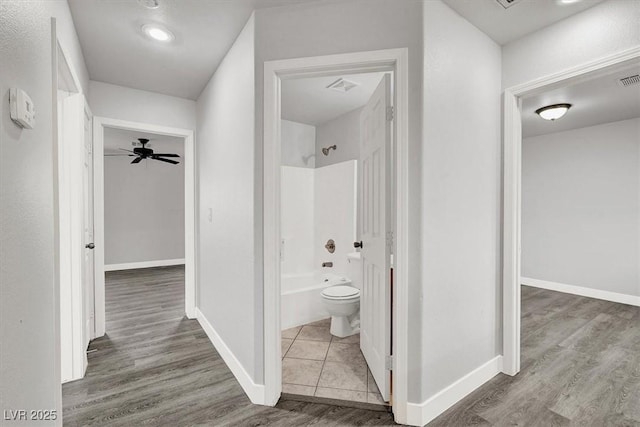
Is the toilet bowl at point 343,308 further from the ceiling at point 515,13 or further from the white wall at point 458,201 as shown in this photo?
the ceiling at point 515,13

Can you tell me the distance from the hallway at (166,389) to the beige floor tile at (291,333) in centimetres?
67

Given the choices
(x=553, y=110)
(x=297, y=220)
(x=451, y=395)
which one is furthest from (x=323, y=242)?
(x=553, y=110)

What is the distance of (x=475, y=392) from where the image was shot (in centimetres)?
201

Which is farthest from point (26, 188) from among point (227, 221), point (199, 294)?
point (199, 294)

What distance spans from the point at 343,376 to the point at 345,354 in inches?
13.5

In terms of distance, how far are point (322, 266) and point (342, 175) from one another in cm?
120

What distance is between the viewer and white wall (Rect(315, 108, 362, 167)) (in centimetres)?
353

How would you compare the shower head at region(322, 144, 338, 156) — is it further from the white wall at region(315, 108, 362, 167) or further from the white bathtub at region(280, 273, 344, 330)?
the white bathtub at region(280, 273, 344, 330)

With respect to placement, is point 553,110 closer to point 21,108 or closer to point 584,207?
point 584,207

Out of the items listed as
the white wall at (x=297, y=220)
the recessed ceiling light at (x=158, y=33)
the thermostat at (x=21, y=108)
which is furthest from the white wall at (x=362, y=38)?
the white wall at (x=297, y=220)

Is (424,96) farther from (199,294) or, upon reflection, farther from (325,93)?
(199,294)

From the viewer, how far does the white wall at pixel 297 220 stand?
153 inches

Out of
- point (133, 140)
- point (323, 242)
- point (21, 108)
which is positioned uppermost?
point (133, 140)

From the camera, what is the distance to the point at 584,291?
437 centimetres
